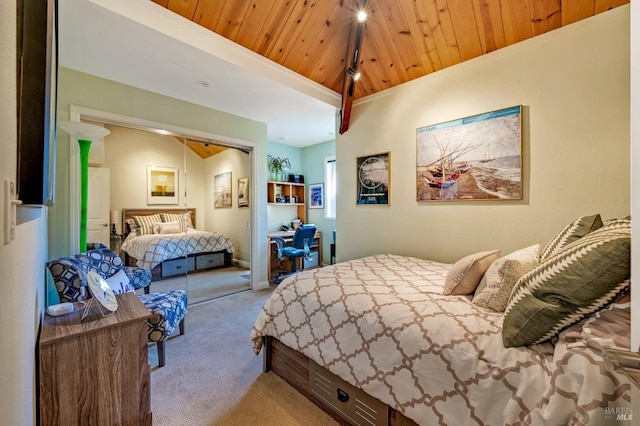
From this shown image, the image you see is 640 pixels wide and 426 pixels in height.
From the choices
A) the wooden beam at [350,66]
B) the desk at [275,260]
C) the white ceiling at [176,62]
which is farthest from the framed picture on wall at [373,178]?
the desk at [275,260]

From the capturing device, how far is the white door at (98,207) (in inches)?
111

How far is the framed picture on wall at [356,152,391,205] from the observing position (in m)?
3.09

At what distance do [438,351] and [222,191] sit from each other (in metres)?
3.61

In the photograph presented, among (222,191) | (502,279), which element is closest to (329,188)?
(222,191)

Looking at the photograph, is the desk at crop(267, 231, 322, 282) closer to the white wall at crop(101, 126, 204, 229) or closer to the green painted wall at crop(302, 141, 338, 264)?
the green painted wall at crop(302, 141, 338, 264)

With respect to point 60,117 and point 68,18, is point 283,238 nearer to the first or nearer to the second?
point 60,117

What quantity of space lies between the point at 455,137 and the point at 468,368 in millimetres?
2089

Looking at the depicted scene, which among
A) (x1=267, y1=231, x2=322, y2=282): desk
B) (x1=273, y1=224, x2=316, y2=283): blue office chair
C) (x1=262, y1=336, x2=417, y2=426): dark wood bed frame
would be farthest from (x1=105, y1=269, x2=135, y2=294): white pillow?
(x1=273, y1=224, x2=316, y2=283): blue office chair

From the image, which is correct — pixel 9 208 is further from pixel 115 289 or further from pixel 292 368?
pixel 115 289

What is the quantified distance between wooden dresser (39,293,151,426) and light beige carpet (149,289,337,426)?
0.33m

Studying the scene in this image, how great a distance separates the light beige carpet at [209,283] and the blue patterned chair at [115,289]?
1041mm

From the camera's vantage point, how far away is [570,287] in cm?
99

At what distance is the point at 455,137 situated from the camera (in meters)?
2.55

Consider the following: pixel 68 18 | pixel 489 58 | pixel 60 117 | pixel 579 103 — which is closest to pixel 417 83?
pixel 489 58
